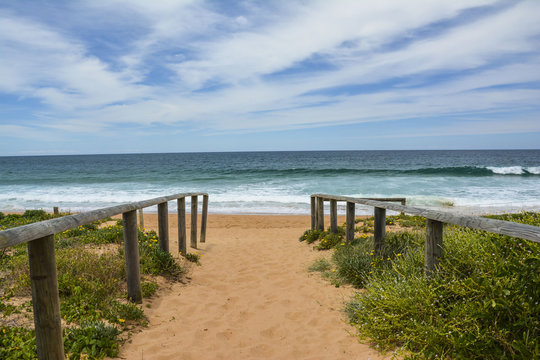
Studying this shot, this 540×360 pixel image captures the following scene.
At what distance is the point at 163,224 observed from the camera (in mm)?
5426

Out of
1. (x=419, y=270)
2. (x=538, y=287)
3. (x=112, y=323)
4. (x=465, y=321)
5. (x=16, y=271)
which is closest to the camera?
(x=538, y=287)

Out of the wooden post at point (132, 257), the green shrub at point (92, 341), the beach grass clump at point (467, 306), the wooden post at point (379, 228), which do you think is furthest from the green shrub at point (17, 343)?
the wooden post at point (379, 228)

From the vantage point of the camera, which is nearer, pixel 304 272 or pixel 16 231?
pixel 16 231

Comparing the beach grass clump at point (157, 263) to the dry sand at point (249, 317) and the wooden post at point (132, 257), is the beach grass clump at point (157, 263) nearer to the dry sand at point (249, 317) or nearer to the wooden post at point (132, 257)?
the dry sand at point (249, 317)

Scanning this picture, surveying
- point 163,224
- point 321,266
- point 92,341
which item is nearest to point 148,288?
point 163,224

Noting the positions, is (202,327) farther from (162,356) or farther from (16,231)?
(16,231)

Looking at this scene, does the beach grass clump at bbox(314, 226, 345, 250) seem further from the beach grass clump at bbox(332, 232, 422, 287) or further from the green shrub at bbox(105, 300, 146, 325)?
the green shrub at bbox(105, 300, 146, 325)

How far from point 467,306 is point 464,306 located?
34 millimetres

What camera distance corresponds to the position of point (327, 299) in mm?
4680

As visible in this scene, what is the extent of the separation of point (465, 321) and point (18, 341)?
11.4 feet

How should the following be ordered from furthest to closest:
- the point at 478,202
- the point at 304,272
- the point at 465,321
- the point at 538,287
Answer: the point at 478,202
the point at 304,272
the point at 465,321
the point at 538,287

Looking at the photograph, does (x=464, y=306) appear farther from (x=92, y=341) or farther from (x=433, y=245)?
(x=92, y=341)

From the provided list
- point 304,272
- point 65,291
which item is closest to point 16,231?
point 65,291

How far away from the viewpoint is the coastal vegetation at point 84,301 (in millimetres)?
2844
